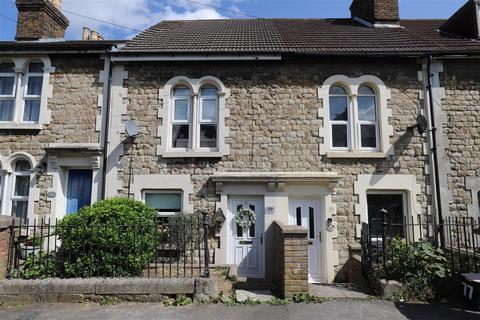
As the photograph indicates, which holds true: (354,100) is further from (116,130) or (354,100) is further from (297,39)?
(116,130)

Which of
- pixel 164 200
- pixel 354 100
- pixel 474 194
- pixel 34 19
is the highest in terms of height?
pixel 34 19

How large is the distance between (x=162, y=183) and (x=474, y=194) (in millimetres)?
8402

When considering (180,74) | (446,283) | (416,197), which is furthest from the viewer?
(180,74)

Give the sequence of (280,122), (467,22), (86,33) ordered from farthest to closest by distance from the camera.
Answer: (86,33) → (467,22) → (280,122)

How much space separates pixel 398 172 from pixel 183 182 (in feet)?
19.3

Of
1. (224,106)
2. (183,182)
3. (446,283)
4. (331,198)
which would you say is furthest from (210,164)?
(446,283)

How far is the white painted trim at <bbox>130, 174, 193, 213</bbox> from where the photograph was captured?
864 centimetres

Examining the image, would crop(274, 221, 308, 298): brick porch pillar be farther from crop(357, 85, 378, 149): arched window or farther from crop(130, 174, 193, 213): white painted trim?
crop(357, 85, 378, 149): arched window

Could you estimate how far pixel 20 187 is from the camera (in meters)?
9.06

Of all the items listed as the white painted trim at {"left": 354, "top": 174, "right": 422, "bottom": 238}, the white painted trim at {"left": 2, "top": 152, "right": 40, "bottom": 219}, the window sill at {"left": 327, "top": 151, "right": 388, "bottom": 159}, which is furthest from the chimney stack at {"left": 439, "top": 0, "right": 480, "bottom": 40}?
the white painted trim at {"left": 2, "top": 152, "right": 40, "bottom": 219}

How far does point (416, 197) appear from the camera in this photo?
28.0 feet

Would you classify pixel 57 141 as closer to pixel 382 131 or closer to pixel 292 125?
pixel 292 125

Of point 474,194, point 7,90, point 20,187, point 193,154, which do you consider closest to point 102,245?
point 193,154

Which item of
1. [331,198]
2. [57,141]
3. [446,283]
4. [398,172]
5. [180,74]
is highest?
[180,74]
